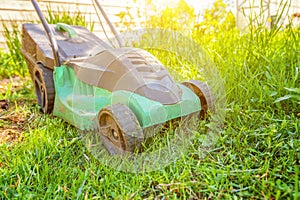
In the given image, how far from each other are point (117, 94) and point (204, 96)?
431mm

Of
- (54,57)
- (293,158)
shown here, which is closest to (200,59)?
(54,57)

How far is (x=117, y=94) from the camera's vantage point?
1324mm

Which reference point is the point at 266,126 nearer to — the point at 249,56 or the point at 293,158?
the point at 293,158

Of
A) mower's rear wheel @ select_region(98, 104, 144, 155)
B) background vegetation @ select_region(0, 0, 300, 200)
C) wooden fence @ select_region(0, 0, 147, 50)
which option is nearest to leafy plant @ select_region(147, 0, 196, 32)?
wooden fence @ select_region(0, 0, 147, 50)

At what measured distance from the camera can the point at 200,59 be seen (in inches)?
84.7

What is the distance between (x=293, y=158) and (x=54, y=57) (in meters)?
1.34

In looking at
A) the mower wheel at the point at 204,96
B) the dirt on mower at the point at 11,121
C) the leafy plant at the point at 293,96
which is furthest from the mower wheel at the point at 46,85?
the leafy plant at the point at 293,96

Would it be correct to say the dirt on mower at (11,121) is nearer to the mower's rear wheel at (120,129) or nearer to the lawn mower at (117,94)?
the lawn mower at (117,94)

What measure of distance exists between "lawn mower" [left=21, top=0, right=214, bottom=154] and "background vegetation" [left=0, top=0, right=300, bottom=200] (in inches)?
5.2

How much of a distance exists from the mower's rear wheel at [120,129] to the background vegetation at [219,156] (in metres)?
0.11

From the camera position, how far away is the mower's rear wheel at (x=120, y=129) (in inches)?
45.9

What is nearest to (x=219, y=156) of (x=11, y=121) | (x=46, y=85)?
(x=46, y=85)

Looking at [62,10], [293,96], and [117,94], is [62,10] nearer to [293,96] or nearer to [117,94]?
[117,94]

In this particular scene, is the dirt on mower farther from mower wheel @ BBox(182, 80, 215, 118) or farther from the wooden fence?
the wooden fence
